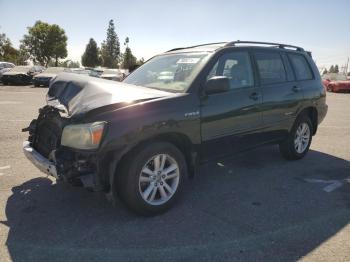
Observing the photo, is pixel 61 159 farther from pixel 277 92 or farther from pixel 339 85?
pixel 339 85

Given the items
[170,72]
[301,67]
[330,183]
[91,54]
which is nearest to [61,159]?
[170,72]

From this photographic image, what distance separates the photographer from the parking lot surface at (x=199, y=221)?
10.2 feet

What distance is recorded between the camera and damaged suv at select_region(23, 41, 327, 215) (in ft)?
11.2

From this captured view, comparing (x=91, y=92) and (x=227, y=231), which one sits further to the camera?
(x=91, y=92)

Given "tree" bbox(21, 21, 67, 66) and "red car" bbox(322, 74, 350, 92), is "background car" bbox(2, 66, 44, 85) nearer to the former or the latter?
"red car" bbox(322, 74, 350, 92)

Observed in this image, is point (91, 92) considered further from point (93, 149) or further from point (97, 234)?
point (97, 234)

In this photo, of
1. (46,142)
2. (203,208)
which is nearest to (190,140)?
(203,208)

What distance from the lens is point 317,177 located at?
5246 millimetres

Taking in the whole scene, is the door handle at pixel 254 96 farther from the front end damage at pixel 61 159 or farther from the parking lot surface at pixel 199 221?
the front end damage at pixel 61 159

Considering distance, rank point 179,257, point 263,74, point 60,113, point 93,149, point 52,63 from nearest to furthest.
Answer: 1. point 179,257
2. point 93,149
3. point 60,113
4. point 263,74
5. point 52,63

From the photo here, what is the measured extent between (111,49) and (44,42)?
59.2ft

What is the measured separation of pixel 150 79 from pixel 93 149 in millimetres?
1699

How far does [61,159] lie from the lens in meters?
3.53

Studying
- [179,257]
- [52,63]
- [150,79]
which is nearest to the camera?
[179,257]
